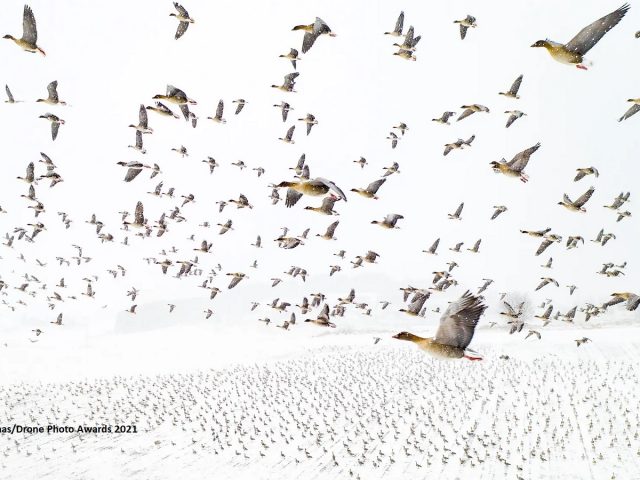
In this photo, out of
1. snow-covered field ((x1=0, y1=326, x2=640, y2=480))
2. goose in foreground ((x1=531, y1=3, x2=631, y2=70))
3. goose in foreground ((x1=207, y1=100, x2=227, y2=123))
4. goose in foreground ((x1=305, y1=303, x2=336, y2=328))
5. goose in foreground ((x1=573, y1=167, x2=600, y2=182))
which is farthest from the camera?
goose in foreground ((x1=207, y1=100, x2=227, y2=123))

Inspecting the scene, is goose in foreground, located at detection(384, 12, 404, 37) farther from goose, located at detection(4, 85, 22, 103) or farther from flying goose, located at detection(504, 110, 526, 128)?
goose, located at detection(4, 85, 22, 103)

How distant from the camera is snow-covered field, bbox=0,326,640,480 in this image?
46.8ft

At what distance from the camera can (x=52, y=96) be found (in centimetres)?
1316

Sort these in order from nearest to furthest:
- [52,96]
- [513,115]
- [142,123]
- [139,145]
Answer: [52,96] < [513,115] < [142,123] < [139,145]

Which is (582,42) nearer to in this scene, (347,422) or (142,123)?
(142,123)

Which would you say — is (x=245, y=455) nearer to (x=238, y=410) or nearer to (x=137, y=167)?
(x=238, y=410)

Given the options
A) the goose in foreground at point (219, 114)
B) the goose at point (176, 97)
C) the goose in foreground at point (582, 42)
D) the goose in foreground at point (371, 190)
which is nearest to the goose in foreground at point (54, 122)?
the goose at point (176, 97)

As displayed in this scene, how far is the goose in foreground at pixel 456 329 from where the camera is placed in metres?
6.45

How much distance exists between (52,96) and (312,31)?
24.0 ft

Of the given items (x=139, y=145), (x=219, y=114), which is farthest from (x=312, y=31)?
(x=139, y=145)

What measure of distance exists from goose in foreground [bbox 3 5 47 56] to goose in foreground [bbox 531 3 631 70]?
9764 millimetres

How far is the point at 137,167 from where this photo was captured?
14352mm

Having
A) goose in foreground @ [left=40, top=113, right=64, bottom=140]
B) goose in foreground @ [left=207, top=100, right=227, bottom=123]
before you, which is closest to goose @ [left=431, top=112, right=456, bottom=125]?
goose in foreground @ [left=207, top=100, right=227, bottom=123]

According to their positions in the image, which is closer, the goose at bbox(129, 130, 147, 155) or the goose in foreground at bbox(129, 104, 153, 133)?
the goose in foreground at bbox(129, 104, 153, 133)
